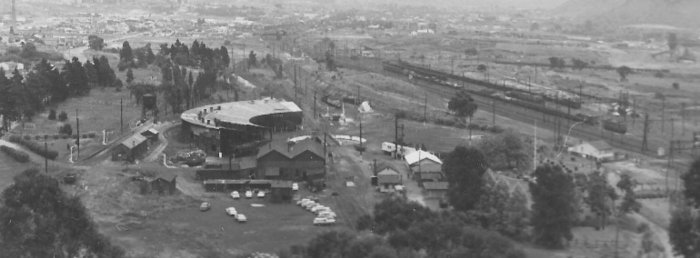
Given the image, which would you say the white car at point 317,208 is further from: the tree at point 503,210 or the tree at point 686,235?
the tree at point 686,235

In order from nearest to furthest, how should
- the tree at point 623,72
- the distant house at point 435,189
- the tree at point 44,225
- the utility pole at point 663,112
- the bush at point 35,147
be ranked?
the tree at point 44,225 < the distant house at point 435,189 < the bush at point 35,147 < the utility pole at point 663,112 < the tree at point 623,72

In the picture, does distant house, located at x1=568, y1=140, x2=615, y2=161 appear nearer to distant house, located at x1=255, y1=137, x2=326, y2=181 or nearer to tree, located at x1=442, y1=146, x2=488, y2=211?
tree, located at x1=442, y1=146, x2=488, y2=211

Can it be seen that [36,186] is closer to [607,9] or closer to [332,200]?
[332,200]

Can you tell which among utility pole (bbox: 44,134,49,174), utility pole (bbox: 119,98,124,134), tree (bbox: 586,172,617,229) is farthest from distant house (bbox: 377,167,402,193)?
utility pole (bbox: 119,98,124,134)

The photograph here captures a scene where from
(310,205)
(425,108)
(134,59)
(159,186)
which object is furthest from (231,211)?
(134,59)

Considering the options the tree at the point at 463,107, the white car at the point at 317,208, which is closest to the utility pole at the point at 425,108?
the tree at the point at 463,107

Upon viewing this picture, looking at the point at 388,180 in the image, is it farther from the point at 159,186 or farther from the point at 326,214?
the point at 159,186
